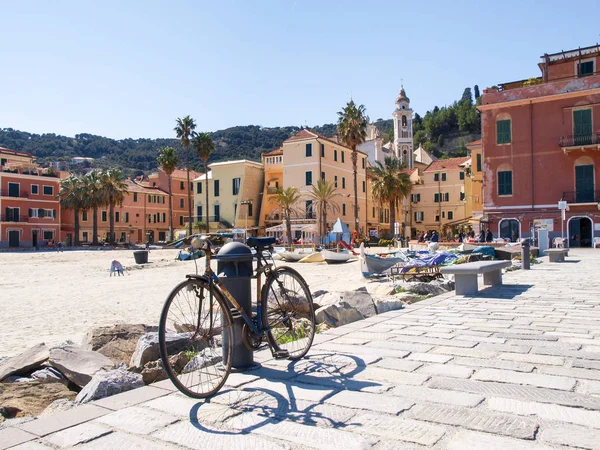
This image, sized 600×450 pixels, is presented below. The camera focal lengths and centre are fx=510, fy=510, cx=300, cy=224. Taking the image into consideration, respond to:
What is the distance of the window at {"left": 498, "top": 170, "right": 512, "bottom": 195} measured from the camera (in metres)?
37.8

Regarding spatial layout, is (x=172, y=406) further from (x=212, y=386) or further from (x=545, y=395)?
(x=545, y=395)

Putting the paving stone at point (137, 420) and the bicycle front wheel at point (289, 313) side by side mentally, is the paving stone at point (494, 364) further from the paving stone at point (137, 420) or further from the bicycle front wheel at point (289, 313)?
the paving stone at point (137, 420)

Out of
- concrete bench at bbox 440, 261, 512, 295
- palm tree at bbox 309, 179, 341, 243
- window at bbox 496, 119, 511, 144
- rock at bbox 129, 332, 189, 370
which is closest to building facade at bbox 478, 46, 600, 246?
window at bbox 496, 119, 511, 144

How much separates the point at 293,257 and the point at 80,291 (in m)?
15.3

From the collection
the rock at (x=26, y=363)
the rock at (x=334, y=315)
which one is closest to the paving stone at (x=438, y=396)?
the rock at (x=334, y=315)

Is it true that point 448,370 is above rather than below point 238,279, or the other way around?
below

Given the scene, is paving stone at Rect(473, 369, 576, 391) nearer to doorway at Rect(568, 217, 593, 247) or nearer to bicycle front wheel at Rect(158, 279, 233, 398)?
bicycle front wheel at Rect(158, 279, 233, 398)

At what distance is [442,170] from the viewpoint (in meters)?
68.2

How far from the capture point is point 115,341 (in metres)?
6.75

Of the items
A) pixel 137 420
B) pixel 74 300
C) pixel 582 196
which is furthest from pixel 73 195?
pixel 137 420

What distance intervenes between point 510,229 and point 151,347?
36.5 metres

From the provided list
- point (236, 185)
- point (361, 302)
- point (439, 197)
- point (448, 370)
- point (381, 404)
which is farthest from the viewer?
point (439, 197)

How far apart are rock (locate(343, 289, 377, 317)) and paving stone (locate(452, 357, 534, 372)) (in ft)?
9.80

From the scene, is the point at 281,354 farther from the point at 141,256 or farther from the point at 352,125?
the point at 352,125
